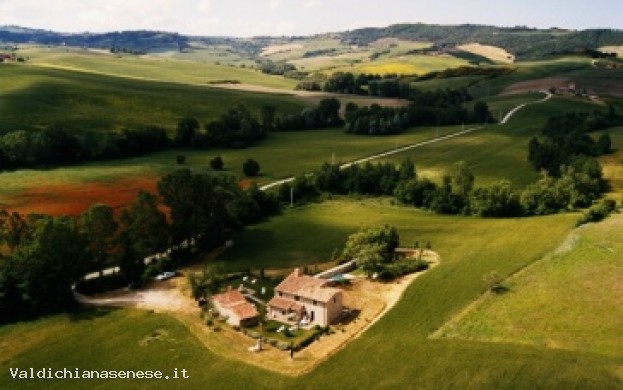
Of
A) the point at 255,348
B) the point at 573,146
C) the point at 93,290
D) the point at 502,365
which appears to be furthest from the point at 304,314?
the point at 573,146

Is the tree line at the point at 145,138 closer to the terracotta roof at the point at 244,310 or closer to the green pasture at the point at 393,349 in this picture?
the green pasture at the point at 393,349

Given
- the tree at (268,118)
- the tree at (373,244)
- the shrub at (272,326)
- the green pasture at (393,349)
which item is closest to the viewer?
the green pasture at (393,349)

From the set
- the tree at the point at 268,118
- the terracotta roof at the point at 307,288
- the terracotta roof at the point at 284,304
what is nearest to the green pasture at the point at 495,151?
the tree at the point at 268,118

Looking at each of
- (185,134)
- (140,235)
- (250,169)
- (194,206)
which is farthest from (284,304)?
(185,134)

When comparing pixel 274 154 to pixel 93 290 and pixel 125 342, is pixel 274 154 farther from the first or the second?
pixel 125 342

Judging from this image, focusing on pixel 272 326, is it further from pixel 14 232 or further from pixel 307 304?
pixel 14 232
